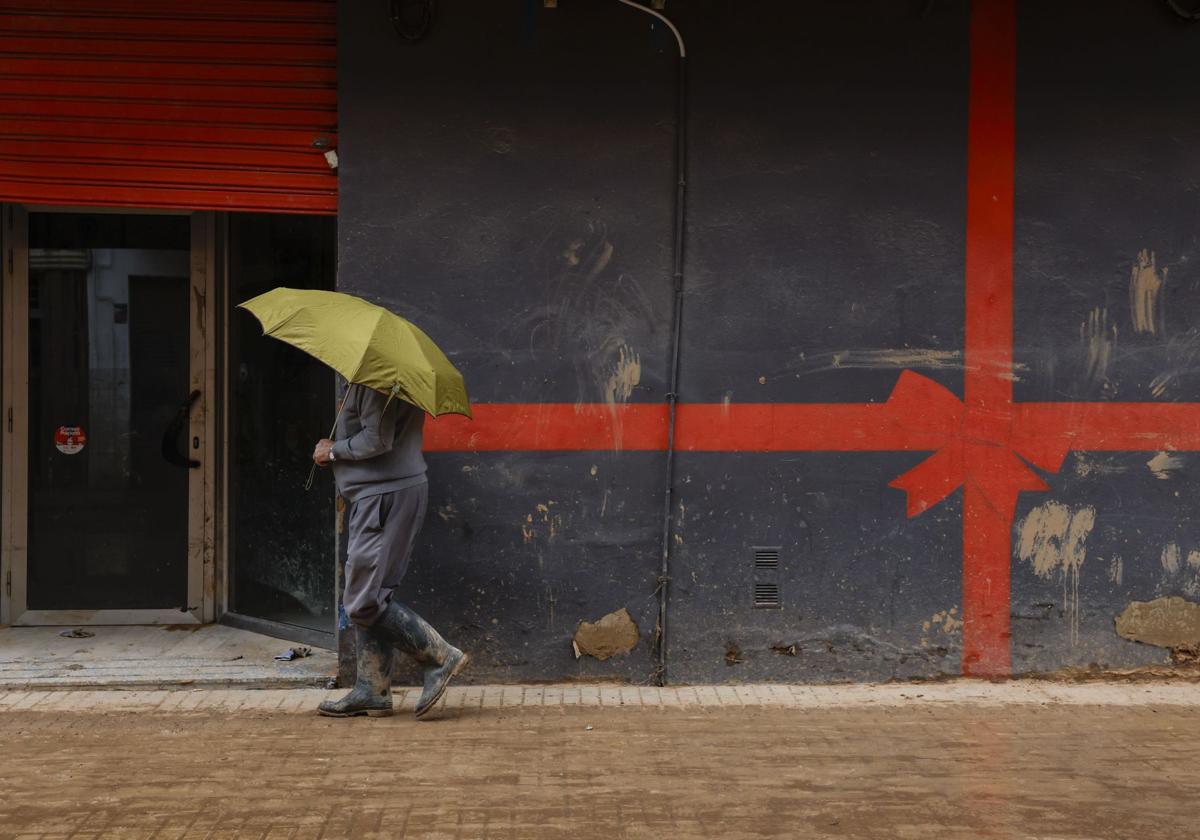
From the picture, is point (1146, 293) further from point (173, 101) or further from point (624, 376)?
point (173, 101)

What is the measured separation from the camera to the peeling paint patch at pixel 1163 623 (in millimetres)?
6859

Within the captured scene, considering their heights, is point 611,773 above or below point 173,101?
below

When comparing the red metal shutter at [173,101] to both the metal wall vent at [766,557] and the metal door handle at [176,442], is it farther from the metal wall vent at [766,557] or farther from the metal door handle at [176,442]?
the metal wall vent at [766,557]

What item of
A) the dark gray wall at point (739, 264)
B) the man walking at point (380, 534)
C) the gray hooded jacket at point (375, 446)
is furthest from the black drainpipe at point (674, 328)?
the gray hooded jacket at point (375, 446)

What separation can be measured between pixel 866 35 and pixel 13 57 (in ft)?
14.9

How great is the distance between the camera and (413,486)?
20.0 ft

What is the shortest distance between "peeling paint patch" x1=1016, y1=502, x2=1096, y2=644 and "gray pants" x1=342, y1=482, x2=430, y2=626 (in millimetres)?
3285

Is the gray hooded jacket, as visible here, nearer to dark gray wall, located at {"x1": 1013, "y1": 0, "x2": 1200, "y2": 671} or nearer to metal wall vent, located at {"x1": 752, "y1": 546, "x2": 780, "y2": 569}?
metal wall vent, located at {"x1": 752, "y1": 546, "x2": 780, "y2": 569}

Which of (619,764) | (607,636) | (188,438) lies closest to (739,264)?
(607,636)

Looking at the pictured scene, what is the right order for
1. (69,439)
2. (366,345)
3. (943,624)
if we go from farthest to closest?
→ (69,439) → (943,624) → (366,345)

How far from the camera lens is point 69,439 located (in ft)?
26.0

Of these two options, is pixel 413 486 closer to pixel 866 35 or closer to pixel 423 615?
pixel 423 615

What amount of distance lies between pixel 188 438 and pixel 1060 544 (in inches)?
207

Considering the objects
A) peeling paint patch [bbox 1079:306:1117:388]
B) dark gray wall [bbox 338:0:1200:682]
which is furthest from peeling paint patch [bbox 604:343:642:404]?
peeling paint patch [bbox 1079:306:1117:388]
